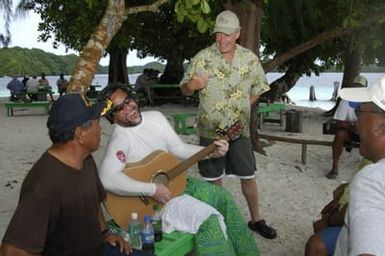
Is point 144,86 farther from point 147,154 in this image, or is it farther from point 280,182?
point 147,154

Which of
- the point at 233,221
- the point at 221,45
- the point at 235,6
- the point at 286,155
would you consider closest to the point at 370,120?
the point at 233,221

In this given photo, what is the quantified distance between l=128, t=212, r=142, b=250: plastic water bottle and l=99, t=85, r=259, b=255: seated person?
18 cm

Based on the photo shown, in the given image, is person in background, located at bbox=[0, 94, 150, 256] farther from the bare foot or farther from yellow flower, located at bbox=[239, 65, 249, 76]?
the bare foot

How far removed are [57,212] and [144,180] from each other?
3.60 ft

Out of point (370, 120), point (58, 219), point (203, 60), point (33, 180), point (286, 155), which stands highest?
point (203, 60)

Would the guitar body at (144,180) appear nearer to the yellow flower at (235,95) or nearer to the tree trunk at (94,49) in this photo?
the tree trunk at (94,49)

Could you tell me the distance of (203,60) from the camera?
4.02m

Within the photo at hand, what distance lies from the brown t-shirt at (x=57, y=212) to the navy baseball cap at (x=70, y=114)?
152mm

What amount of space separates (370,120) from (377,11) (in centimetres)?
635

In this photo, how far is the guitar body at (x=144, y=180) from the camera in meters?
3.11

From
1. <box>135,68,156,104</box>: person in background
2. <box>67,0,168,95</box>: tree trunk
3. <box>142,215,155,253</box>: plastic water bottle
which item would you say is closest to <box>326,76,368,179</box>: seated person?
<box>67,0,168,95</box>: tree trunk

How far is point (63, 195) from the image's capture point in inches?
86.2

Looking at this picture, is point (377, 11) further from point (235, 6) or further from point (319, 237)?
point (319, 237)

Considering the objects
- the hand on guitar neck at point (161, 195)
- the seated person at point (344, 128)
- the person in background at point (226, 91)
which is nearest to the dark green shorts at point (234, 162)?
the person in background at point (226, 91)
